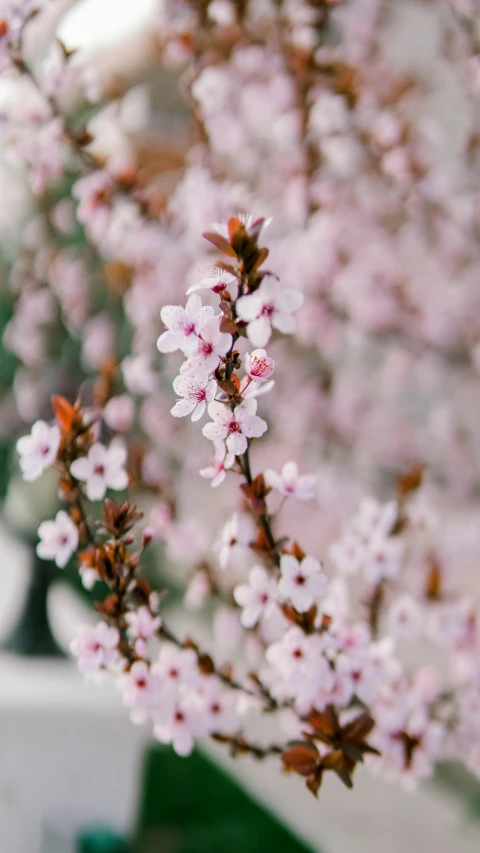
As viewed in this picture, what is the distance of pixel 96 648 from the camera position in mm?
622

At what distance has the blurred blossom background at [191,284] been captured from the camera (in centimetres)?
105

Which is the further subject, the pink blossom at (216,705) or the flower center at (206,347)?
the pink blossom at (216,705)

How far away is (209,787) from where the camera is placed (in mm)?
1452

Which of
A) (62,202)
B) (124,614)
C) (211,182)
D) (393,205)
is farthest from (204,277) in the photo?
(393,205)

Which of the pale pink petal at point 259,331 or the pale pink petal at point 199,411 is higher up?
the pale pink petal at point 259,331

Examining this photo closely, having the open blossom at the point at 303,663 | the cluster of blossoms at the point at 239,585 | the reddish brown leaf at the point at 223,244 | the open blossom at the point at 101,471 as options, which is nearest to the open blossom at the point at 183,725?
the cluster of blossoms at the point at 239,585

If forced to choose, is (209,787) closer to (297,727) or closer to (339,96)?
(297,727)

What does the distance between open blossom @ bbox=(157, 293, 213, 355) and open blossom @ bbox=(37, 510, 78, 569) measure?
0.24 metres

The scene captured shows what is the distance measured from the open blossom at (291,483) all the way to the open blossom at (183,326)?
16cm

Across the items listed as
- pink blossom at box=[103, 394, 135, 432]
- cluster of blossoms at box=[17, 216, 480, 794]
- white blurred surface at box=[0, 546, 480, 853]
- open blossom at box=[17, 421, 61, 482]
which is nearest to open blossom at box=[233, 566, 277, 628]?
cluster of blossoms at box=[17, 216, 480, 794]

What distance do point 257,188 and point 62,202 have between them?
1.60 ft

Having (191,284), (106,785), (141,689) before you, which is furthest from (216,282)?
(106,785)

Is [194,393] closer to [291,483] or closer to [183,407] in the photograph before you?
[183,407]

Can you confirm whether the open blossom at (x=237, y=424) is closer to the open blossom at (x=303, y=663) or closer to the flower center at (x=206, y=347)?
the flower center at (x=206, y=347)
